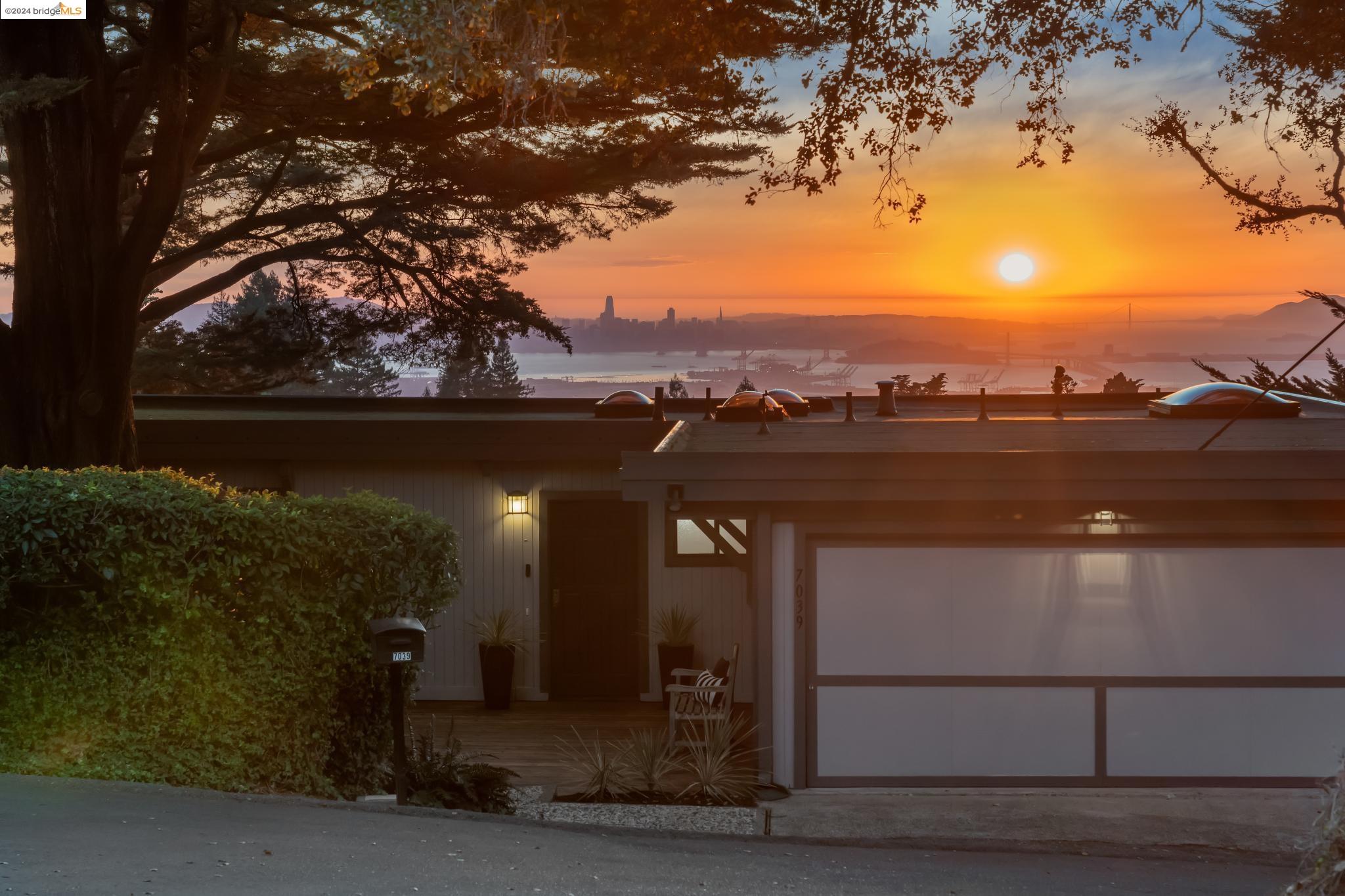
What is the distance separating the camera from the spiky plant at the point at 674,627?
12.6m

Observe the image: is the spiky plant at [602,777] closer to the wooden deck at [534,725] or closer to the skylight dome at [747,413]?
the wooden deck at [534,725]

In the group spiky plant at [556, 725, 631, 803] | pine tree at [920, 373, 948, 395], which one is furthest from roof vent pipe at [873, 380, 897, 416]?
pine tree at [920, 373, 948, 395]

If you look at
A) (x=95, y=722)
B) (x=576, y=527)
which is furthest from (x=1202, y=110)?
(x=95, y=722)

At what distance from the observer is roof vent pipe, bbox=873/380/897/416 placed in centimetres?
1423

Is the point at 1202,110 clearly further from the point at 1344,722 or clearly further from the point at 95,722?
the point at 95,722

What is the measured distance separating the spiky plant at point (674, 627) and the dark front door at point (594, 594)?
33 cm

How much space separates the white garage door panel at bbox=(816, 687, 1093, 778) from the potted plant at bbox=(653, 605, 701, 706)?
3.68 meters

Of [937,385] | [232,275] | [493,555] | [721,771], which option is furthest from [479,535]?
[937,385]

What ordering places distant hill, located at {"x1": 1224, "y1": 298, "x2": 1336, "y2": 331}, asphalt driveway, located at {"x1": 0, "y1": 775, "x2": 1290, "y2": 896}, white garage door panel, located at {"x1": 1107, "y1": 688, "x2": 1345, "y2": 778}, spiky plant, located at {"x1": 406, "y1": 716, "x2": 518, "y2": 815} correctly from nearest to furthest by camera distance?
asphalt driveway, located at {"x1": 0, "y1": 775, "x2": 1290, "y2": 896} → spiky plant, located at {"x1": 406, "y1": 716, "x2": 518, "y2": 815} → white garage door panel, located at {"x1": 1107, "y1": 688, "x2": 1345, "y2": 778} → distant hill, located at {"x1": 1224, "y1": 298, "x2": 1336, "y2": 331}

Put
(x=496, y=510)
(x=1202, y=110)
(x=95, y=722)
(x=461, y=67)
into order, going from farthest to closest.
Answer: (x=1202, y=110) → (x=496, y=510) → (x=461, y=67) → (x=95, y=722)

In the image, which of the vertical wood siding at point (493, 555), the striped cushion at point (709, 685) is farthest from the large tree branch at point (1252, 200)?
the striped cushion at point (709, 685)

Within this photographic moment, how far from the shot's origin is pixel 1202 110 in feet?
75.2

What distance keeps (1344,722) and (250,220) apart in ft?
43.4

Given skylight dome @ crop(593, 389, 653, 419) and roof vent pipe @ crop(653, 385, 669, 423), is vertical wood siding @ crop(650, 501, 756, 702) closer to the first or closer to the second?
roof vent pipe @ crop(653, 385, 669, 423)
